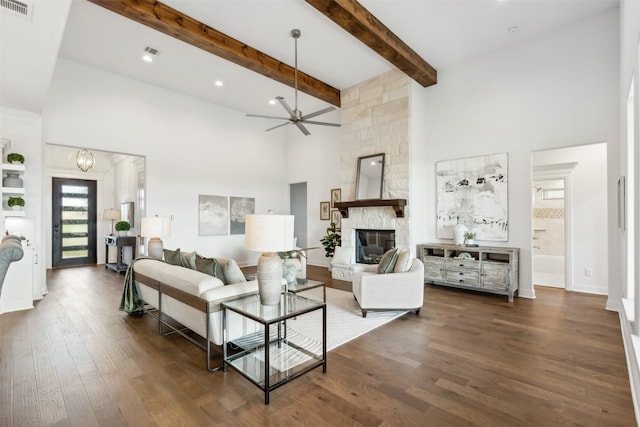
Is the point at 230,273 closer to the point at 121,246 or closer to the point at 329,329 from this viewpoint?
the point at 329,329

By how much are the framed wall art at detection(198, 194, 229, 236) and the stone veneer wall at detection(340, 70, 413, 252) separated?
3047 mm

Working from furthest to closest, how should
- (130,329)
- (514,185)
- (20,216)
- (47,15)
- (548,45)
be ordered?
1. (514,185)
2. (548,45)
3. (20,216)
4. (130,329)
5. (47,15)

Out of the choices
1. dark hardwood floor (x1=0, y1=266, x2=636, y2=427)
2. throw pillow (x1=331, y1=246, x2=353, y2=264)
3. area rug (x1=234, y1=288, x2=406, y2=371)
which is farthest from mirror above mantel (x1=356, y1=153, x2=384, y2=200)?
dark hardwood floor (x1=0, y1=266, x2=636, y2=427)

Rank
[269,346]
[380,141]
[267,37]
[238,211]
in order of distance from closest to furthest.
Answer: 1. [269,346]
2. [267,37]
3. [380,141]
4. [238,211]

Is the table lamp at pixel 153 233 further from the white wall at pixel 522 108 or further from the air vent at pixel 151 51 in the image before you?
the white wall at pixel 522 108

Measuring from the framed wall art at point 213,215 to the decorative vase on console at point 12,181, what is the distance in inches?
121

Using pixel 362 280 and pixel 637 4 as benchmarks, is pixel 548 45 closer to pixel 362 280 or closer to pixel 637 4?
pixel 637 4

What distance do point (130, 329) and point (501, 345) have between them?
389cm

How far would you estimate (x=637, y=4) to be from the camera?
218 centimetres

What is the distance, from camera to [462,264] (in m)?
4.95

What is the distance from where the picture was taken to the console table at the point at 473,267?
4566 millimetres

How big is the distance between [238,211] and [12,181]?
4.17 m

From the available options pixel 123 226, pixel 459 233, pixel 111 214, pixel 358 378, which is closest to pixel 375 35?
pixel 459 233

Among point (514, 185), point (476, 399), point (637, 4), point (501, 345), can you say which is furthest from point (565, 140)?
point (476, 399)
